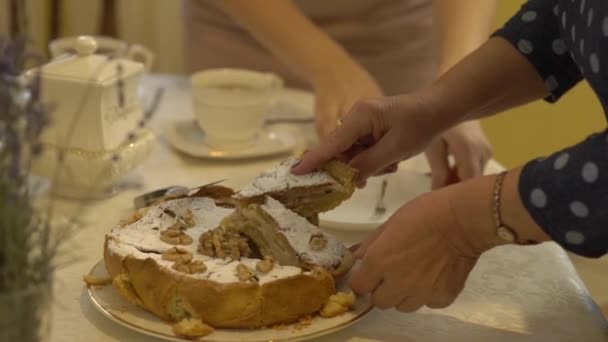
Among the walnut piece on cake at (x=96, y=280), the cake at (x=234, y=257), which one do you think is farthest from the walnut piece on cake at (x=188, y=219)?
the walnut piece on cake at (x=96, y=280)

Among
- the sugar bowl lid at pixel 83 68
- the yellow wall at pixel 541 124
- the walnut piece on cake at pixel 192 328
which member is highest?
the sugar bowl lid at pixel 83 68

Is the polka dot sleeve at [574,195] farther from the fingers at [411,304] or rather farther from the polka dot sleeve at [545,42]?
the polka dot sleeve at [545,42]

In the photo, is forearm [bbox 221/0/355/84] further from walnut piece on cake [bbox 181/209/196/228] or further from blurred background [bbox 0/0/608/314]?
blurred background [bbox 0/0/608/314]

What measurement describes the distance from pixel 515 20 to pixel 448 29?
397 mm

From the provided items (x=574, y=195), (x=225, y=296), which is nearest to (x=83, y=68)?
(x=225, y=296)

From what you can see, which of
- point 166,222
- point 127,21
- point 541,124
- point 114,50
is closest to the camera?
point 166,222

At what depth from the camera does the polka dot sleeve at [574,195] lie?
878 mm

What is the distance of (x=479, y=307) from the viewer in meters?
1.13

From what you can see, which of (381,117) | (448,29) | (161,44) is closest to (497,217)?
(381,117)

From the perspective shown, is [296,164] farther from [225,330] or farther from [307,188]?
[225,330]

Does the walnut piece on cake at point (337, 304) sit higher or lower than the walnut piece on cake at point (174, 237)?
lower

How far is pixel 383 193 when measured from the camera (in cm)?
146

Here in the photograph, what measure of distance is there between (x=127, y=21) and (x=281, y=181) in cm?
217

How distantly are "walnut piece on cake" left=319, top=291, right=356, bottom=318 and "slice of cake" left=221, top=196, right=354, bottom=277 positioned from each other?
0.03 meters
